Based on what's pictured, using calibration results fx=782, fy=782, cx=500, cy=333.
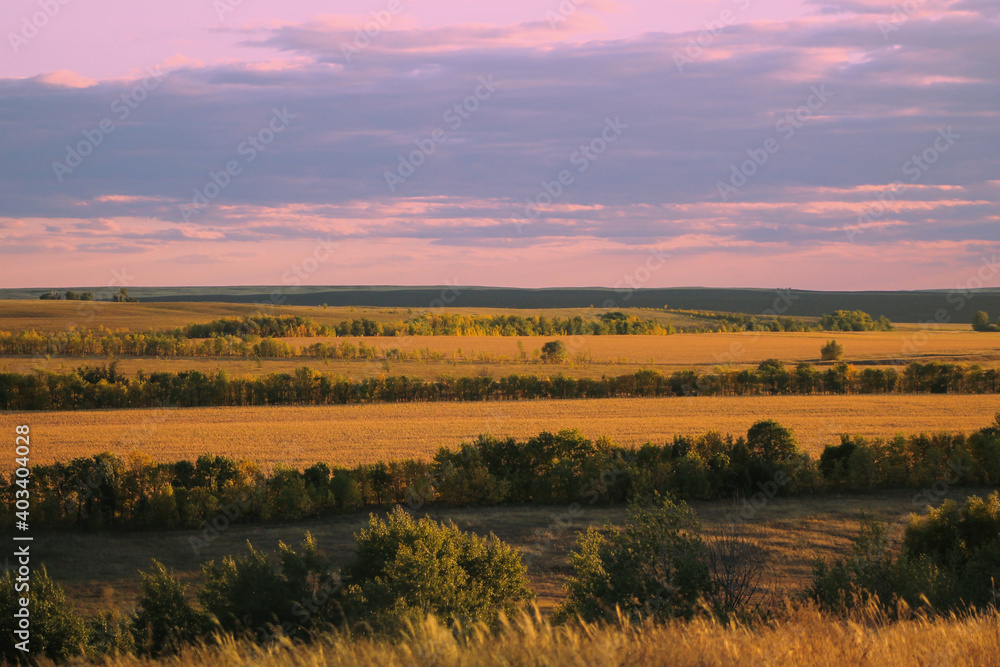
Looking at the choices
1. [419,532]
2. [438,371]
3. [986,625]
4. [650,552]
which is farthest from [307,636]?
[438,371]

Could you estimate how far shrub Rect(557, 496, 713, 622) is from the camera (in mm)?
12133

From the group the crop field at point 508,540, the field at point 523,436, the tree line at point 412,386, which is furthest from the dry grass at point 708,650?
the tree line at point 412,386

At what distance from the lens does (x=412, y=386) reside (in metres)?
62.4

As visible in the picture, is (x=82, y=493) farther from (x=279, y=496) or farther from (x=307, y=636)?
(x=307, y=636)

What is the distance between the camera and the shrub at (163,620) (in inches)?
518

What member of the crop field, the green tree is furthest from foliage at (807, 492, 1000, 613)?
the green tree

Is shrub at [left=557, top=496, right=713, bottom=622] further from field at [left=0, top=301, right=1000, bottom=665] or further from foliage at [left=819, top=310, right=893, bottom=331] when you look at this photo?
foliage at [left=819, top=310, right=893, bottom=331]

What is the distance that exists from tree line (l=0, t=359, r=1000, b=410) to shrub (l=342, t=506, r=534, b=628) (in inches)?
1833

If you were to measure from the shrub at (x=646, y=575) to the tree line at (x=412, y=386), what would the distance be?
158ft

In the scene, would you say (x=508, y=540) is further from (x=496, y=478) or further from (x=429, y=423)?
(x=429, y=423)

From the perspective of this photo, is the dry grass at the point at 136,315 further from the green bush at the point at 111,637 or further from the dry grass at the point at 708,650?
the dry grass at the point at 708,650

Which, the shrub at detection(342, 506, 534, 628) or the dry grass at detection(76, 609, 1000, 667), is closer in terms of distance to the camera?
the dry grass at detection(76, 609, 1000, 667)

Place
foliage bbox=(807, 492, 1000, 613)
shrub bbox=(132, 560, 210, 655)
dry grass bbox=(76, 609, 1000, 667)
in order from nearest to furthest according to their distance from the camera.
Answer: dry grass bbox=(76, 609, 1000, 667)
foliage bbox=(807, 492, 1000, 613)
shrub bbox=(132, 560, 210, 655)

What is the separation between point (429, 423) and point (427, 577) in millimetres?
35945
